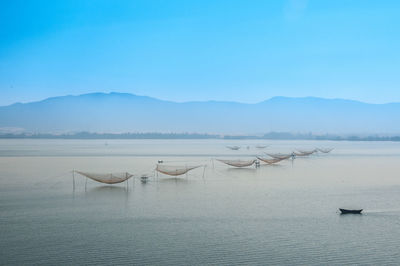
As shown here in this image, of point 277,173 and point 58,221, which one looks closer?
point 58,221

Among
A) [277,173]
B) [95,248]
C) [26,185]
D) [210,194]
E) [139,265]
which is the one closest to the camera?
[139,265]

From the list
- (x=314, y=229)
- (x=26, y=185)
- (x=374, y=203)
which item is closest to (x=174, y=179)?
(x=26, y=185)

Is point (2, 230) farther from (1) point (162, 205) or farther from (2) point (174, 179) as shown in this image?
(2) point (174, 179)

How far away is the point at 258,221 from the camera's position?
12250 mm

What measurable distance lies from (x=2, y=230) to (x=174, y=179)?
1228cm

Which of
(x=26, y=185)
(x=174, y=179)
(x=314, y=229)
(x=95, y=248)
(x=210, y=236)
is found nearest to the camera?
(x=95, y=248)

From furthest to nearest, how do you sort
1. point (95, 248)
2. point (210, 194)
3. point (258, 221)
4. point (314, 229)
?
point (210, 194) < point (258, 221) < point (314, 229) < point (95, 248)

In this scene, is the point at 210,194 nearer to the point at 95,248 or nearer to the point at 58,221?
the point at 58,221

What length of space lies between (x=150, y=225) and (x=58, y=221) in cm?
258

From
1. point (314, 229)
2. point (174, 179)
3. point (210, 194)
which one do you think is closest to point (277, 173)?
point (174, 179)

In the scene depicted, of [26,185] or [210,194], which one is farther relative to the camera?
[26,185]

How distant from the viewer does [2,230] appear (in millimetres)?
10883

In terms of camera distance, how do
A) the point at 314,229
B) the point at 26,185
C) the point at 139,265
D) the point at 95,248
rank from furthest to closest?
the point at 26,185 → the point at 314,229 → the point at 95,248 → the point at 139,265

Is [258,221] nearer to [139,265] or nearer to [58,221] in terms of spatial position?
[139,265]
